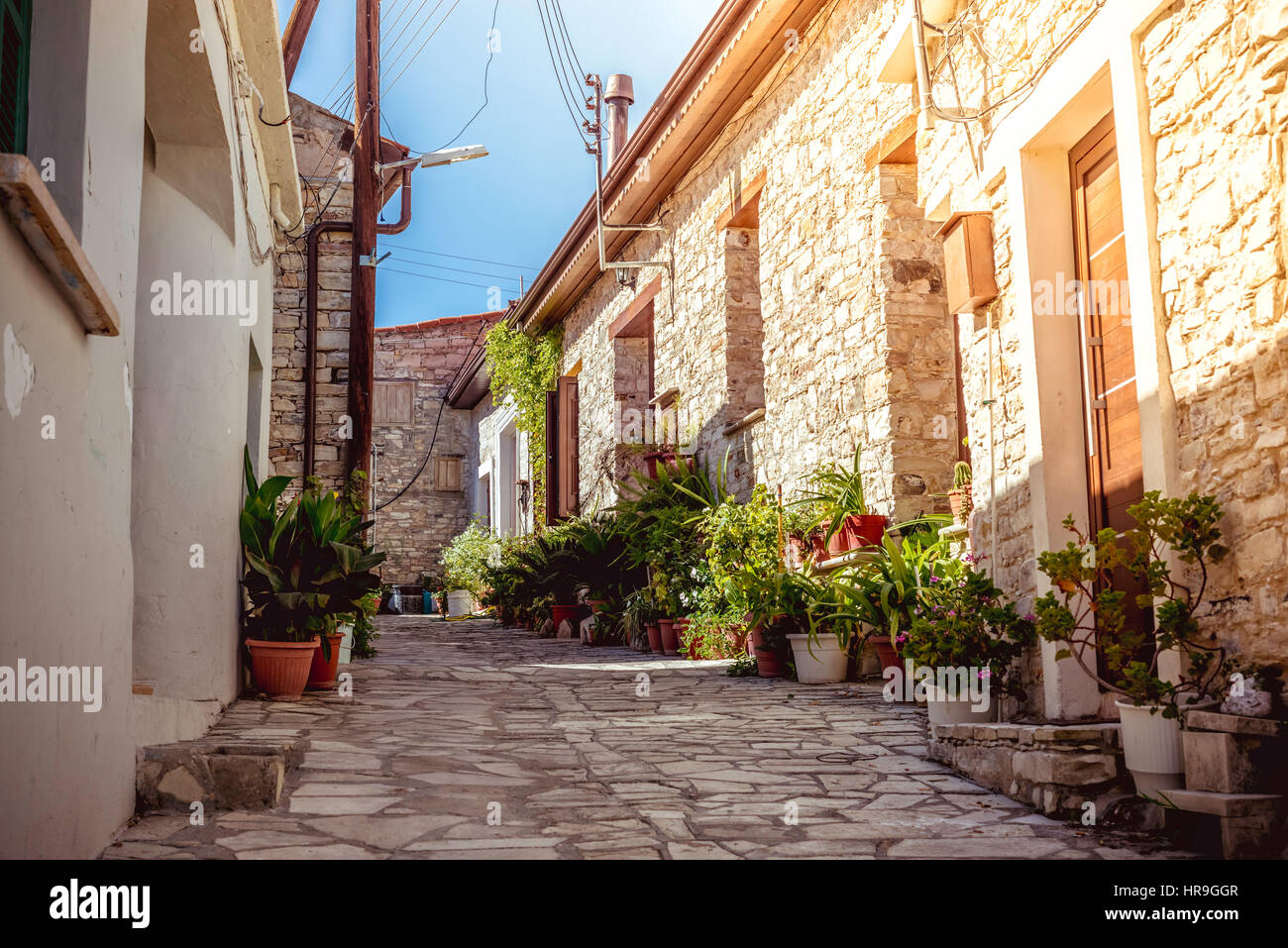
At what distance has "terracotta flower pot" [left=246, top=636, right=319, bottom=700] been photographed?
5.52m

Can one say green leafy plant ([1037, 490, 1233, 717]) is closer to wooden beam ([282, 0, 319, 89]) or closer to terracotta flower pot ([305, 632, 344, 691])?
terracotta flower pot ([305, 632, 344, 691])

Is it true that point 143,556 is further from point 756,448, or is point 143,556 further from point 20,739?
point 756,448

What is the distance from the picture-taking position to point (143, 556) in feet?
15.4

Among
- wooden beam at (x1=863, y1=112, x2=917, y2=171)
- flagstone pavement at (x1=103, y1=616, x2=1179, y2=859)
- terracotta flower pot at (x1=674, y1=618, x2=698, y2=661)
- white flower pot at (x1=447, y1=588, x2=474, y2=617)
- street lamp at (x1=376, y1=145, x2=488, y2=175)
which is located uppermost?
street lamp at (x1=376, y1=145, x2=488, y2=175)

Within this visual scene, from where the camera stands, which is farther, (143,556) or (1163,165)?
(143,556)

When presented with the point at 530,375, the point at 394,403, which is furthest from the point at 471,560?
the point at 394,403

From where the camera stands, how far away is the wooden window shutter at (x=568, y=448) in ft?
44.4

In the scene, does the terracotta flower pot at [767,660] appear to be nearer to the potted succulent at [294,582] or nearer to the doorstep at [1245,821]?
the potted succulent at [294,582]

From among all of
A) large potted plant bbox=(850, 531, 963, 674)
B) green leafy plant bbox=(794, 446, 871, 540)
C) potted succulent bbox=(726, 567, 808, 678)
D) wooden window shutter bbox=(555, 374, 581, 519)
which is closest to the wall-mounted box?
large potted plant bbox=(850, 531, 963, 674)

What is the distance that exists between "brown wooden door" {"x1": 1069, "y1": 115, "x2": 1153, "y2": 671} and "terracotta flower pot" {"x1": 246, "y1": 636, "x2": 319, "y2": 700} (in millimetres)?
3631

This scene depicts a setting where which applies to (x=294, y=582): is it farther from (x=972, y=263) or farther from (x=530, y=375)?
(x=530, y=375)

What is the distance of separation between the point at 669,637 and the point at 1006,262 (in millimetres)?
4902
